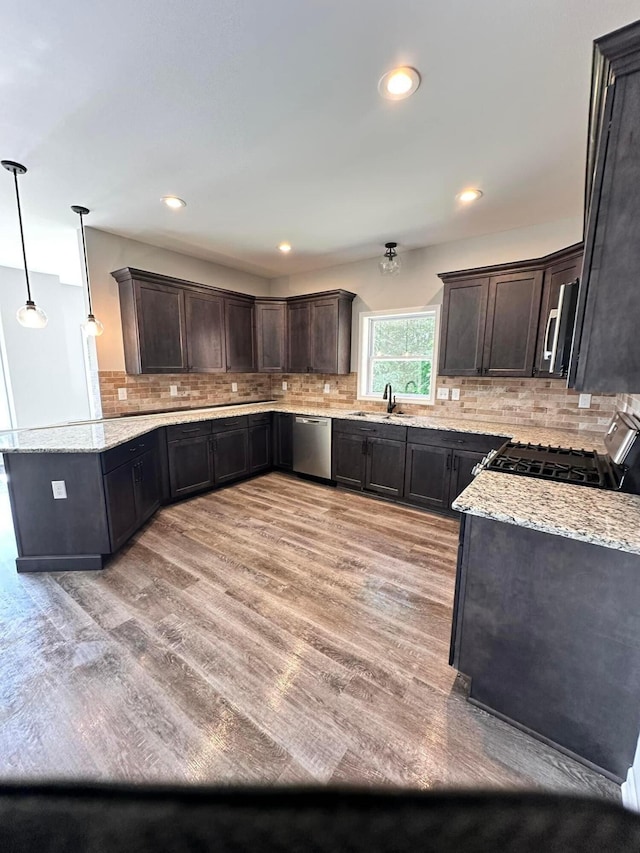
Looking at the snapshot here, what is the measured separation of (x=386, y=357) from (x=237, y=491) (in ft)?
8.10

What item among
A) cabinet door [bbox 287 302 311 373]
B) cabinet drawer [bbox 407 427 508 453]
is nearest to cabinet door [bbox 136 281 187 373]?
cabinet door [bbox 287 302 311 373]

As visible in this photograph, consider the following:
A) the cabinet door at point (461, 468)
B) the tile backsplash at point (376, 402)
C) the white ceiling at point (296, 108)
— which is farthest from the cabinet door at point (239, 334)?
the cabinet door at point (461, 468)

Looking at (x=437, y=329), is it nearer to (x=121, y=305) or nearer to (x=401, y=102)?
(x=401, y=102)

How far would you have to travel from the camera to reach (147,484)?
10.7ft

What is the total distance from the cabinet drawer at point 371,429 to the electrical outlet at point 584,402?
5.12ft

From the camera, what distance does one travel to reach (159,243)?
151 inches

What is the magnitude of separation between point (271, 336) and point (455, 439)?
285 cm

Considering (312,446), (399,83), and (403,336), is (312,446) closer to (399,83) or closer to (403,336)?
(403,336)

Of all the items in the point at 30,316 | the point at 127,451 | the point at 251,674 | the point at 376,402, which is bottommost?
the point at 251,674

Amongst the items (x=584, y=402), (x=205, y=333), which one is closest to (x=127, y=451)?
(x=205, y=333)

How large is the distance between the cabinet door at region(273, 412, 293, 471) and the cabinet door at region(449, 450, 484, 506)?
6.84ft

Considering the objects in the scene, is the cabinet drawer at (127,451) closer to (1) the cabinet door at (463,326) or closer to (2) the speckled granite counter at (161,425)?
(2) the speckled granite counter at (161,425)

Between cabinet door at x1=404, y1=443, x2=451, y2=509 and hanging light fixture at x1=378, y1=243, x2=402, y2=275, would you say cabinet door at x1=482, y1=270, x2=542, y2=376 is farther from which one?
hanging light fixture at x1=378, y1=243, x2=402, y2=275

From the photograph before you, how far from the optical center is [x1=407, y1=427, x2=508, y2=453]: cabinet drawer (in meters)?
3.10
